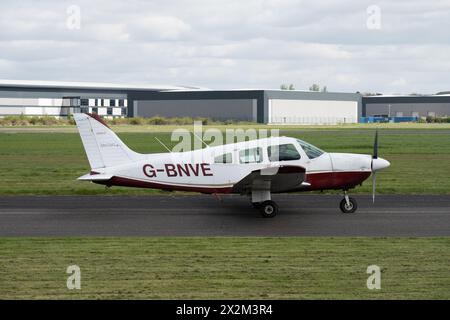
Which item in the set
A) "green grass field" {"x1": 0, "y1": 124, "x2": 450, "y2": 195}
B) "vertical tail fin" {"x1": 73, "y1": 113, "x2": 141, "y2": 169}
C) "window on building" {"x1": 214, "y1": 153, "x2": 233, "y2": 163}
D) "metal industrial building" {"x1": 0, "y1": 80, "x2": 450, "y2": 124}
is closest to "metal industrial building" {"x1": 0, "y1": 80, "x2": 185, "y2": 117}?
"metal industrial building" {"x1": 0, "y1": 80, "x2": 450, "y2": 124}

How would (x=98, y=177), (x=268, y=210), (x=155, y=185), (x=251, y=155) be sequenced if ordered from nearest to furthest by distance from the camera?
1. (x=268, y=210)
2. (x=98, y=177)
3. (x=251, y=155)
4. (x=155, y=185)

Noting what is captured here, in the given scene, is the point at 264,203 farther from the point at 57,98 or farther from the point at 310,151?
the point at 57,98

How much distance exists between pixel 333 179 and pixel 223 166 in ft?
9.48

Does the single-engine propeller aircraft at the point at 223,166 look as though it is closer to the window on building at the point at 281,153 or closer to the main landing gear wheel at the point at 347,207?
the window on building at the point at 281,153

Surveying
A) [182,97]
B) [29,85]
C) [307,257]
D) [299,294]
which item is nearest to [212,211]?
[307,257]

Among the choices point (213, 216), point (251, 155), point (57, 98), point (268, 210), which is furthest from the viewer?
point (57, 98)

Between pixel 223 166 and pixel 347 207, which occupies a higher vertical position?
pixel 223 166

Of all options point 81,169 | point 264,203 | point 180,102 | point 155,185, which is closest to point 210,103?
point 180,102

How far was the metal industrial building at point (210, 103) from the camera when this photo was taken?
12299 cm

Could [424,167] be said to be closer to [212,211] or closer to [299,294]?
[212,211]

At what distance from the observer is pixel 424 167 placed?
117ft

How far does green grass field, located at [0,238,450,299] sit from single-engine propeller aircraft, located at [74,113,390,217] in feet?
13.6

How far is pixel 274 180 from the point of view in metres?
19.4

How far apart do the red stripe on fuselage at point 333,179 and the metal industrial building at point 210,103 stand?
10032 centimetres
